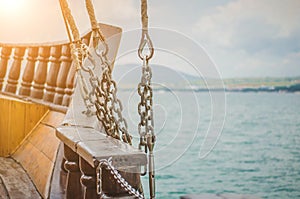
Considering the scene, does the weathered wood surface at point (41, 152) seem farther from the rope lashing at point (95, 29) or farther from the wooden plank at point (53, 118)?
the rope lashing at point (95, 29)

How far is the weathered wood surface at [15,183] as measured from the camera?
155 cm

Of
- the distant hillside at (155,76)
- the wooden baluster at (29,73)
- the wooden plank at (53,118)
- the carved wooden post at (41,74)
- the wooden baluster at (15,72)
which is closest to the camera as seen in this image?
the distant hillside at (155,76)

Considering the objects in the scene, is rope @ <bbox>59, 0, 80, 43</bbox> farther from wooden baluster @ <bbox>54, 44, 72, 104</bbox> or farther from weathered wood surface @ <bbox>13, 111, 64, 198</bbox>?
wooden baluster @ <bbox>54, 44, 72, 104</bbox>

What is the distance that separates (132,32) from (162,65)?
16 cm

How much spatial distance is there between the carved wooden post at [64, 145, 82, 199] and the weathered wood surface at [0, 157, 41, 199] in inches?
13.5

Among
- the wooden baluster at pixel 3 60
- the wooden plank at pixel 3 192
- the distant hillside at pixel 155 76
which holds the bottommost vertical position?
the wooden plank at pixel 3 192

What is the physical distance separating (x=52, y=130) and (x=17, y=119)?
380 mm

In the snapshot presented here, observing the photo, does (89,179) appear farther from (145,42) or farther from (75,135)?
(145,42)

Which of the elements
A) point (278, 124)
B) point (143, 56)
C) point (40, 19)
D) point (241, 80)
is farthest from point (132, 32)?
point (278, 124)

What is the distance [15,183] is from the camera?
1706 millimetres

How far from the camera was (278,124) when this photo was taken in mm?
41594

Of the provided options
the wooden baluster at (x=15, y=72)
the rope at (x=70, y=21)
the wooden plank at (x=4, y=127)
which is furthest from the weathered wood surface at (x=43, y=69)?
the rope at (x=70, y=21)

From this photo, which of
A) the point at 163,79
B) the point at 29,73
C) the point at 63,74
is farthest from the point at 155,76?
the point at 29,73

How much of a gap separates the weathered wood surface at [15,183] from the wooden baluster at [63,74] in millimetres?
473
